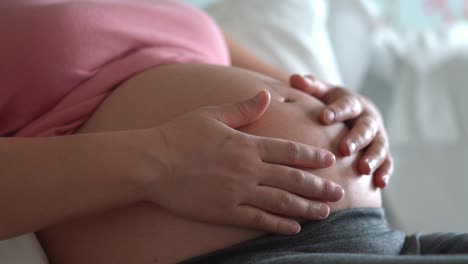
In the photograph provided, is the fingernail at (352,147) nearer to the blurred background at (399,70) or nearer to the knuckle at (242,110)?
the knuckle at (242,110)

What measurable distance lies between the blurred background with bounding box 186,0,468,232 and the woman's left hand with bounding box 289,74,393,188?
41 cm

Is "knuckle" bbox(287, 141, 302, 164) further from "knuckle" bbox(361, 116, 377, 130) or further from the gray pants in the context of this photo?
"knuckle" bbox(361, 116, 377, 130)

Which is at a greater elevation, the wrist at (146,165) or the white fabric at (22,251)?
the wrist at (146,165)

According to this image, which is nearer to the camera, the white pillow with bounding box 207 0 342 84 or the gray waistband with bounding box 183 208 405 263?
the gray waistband with bounding box 183 208 405 263

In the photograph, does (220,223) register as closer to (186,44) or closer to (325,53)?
(186,44)

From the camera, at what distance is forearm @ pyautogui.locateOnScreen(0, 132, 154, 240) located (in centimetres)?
64

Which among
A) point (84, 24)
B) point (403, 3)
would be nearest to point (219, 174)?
point (84, 24)

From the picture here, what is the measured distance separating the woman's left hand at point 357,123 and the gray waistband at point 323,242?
102 mm

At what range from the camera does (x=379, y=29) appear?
1.74m

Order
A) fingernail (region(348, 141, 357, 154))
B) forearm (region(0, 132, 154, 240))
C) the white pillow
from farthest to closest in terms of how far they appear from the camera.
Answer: the white pillow < fingernail (region(348, 141, 357, 154)) < forearm (region(0, 132, 154, 240))

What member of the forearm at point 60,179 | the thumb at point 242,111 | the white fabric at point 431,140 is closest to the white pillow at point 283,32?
the white fabric at point 431,140

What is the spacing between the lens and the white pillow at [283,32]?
1355mm

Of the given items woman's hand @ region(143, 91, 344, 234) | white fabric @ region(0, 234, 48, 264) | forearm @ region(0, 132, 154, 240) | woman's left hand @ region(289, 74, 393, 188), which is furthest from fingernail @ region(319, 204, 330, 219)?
white fabric @ region(0, 234, 48, 264)

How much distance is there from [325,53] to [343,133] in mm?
628
